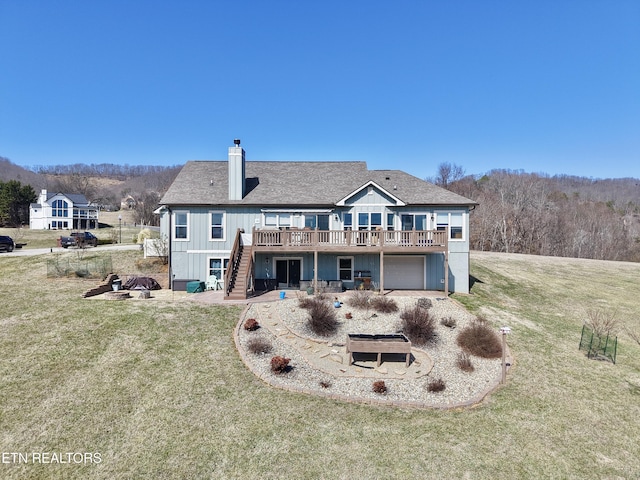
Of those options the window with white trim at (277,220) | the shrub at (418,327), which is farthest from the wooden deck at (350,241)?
the shrub at (418,327)

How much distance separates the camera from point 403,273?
21984 millimetres

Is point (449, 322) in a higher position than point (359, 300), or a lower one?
lower

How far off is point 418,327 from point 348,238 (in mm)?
7032

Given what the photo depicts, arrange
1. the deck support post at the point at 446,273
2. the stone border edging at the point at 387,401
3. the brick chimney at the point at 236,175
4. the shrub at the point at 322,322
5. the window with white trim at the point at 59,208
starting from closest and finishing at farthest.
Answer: the stone border edging at the point at 387,401
the shrub at the point at 322,322
the deck support post at the point at 446,273
the brick chimney at the point at 236,175
the window with white trim at the point at 59,208

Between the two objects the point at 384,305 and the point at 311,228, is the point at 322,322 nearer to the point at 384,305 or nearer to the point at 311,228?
the point at 384,305

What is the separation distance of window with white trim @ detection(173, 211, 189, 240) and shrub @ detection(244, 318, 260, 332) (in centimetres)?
916

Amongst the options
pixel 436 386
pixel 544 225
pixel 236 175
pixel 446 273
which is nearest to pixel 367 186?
pixel 446 273

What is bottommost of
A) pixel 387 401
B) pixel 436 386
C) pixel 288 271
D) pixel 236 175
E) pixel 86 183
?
pixel 387 401

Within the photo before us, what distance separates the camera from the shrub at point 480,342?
1380cm

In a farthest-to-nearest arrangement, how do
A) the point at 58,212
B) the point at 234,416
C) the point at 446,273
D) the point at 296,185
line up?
the point at 58,212 < the point at 296,185 < the point at 446,273 < the point at 234,416

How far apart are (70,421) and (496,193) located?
71094 mm

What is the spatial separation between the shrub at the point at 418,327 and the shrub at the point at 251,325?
6.63 meters

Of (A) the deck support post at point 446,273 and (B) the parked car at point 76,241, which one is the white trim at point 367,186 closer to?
(A) the deck support post at point 446,273

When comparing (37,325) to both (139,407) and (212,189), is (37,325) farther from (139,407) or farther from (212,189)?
(212,189)
